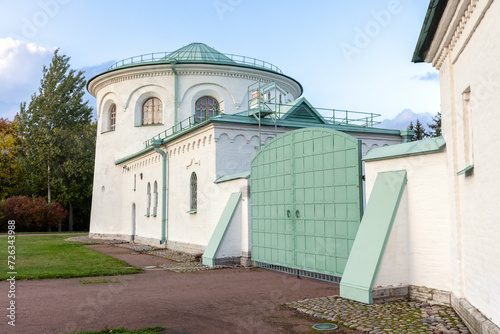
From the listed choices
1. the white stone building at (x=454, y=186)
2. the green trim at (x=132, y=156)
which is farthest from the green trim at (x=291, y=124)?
the white stone building at (x=454, y=186)

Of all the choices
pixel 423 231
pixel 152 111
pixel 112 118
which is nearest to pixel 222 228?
pixel 423 231

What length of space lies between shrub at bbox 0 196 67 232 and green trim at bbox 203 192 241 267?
102 ft

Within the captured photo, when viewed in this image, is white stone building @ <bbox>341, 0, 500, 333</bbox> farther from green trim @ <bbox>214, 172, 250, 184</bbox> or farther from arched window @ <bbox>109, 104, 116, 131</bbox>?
arched window @ <bbox>109, 104, 116, 131</bbox>

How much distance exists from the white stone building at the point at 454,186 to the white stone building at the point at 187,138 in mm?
6353

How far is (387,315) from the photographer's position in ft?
22.0

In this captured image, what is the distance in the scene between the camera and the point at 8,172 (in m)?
46.7

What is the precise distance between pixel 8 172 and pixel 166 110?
28.9m

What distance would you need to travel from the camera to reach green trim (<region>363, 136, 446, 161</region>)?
7.55 meters

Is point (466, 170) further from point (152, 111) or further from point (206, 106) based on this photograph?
point (152, 111)

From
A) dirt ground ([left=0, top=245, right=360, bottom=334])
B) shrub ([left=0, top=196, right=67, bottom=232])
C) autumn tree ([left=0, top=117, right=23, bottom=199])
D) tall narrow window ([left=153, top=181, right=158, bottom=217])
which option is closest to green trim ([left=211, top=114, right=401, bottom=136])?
dirt ground ([left=0, top=245, right=360, bottom=334])

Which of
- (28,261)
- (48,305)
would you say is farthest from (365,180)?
(28,261)

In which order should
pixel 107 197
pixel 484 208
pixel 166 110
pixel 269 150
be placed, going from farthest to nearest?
pixel 107 197 → pixel 166 110 → pixel 269 150 → pixel 484 208

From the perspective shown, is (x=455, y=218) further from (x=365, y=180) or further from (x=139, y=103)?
(x=139, y=103)

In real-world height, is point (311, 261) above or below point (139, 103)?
below
